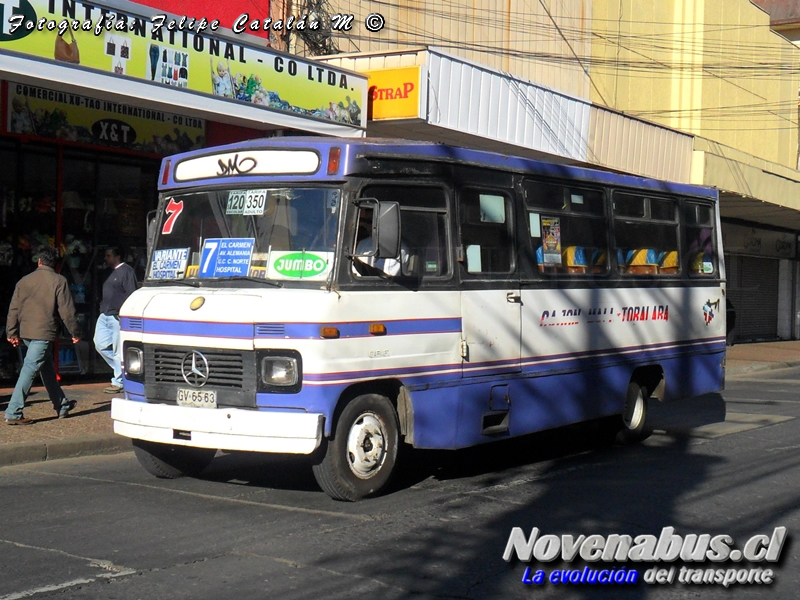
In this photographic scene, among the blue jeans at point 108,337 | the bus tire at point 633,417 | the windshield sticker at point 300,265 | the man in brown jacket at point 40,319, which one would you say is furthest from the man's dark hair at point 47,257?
the bus tire at point 633,417

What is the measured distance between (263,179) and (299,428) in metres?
1.98

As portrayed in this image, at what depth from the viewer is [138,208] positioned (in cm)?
1534

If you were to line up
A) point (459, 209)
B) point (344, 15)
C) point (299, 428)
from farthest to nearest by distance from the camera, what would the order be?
point (344, 15) → point (459, 209) → point (299, 428)

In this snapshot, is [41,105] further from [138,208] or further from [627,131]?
[627,131]

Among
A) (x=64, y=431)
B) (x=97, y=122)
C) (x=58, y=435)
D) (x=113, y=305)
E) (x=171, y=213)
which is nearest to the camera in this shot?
(x=171, y=213)

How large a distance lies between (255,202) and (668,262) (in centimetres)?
545

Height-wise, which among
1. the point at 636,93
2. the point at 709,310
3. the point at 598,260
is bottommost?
the point at 709,310

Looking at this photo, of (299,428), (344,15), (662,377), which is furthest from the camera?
(344,15)

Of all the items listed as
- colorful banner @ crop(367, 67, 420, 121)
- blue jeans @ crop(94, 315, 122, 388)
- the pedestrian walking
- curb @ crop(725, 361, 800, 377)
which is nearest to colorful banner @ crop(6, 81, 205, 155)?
the pedestrian walking

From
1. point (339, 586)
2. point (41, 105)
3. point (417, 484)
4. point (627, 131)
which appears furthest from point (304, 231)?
point (627, 131)

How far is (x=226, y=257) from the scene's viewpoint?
8.03 m

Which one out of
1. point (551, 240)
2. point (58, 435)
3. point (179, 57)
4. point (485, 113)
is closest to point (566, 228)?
point (551, 240)

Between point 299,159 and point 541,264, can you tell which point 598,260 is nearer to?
point 541,264

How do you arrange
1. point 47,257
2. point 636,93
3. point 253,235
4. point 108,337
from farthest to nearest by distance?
1. point 636,93
2. point 108,337
3. point 47,257
4. point 253,235
